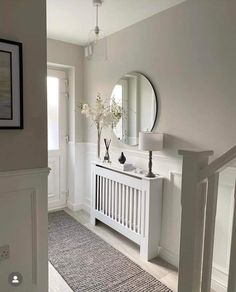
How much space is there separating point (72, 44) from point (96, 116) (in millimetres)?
1292

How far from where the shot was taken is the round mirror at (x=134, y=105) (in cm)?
271

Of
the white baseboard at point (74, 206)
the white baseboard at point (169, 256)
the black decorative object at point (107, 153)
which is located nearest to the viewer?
the white baseboard at point (169, 256)

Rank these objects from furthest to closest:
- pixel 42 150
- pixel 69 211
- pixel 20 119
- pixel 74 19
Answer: pixel 69 211 < pixel 74 19 < pixel 42 150 < pixel 20 119

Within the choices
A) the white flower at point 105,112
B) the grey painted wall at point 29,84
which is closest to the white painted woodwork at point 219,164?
the grey painted wall at point 29,84

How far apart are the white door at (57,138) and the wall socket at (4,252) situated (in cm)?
216

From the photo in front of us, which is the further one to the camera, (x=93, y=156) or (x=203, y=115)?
(x=93, y=156)

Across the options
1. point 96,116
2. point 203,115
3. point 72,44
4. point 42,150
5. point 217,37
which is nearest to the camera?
point 42,150

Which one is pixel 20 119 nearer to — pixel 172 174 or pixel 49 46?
pixel 172 174

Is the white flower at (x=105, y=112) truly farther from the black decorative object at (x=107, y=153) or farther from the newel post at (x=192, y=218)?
the newel post at (x=192, y=218)

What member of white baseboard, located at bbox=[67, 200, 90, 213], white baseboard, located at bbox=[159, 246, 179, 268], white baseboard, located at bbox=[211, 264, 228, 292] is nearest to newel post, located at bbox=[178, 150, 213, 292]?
white baseboard, located at bbox=[211, 264, 228, 292]

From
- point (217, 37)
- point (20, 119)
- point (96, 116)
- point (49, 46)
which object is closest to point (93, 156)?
point (96, 116)

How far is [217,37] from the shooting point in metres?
2.08

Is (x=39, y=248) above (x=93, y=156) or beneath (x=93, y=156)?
beneath

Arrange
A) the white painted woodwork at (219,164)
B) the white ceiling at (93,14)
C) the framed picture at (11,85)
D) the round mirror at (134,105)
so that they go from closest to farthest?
the white painted woodwork at (219,164)
the framed picture at (11,85)
the white ceiling at (93,14)
the round mirror at (134,105)
